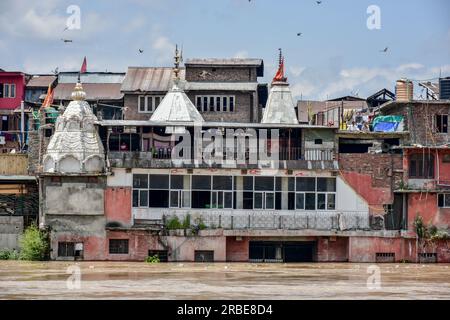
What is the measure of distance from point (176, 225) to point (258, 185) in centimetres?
425

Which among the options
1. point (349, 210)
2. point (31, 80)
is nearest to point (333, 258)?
point (349, 210)

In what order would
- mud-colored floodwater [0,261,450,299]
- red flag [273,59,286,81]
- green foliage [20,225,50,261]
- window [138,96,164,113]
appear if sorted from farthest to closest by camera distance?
window [138,96,164,113] < red flag [273,59,286,81] < green foliage [20,225,50,261] < mud-colored floodwater [0,261,450,299]

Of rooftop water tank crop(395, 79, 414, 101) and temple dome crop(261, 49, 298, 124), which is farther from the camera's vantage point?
temple dome crop(261, 49, 298, 124)

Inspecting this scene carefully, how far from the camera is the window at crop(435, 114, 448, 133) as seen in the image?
5066cm

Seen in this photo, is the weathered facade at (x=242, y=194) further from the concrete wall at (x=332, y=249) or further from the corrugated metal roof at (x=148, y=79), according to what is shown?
the corrugated metal roof at (x=148, y=79)

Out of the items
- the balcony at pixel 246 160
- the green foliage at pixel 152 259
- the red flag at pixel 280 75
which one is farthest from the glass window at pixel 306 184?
the red flag at pixel 280 75

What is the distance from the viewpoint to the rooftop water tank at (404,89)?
50.9m

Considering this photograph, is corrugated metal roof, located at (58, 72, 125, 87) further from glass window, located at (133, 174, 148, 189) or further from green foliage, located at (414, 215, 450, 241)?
green foliage, located at (414, 215, 450, 241)

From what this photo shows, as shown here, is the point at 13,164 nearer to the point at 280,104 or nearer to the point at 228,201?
the point at 228,201

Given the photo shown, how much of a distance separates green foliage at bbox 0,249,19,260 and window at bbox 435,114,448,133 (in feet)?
67.5

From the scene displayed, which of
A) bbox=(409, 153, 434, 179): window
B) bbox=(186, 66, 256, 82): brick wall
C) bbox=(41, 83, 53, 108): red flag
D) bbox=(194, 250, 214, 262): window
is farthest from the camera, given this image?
bbox=(186, 66, 256, 82): brick wall

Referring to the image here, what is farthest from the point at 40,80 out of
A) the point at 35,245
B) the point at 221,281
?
the point at 221,281

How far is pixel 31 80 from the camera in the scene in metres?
68.0

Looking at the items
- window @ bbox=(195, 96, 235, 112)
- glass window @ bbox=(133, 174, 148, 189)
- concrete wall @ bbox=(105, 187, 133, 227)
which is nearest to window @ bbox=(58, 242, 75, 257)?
concrete wall @ bbox=(105, 187, 133, 227)
